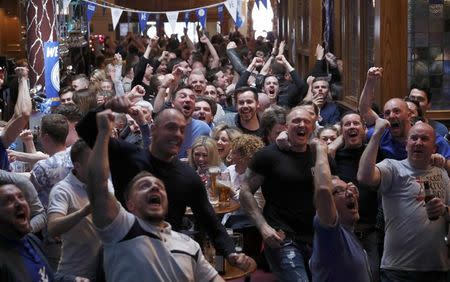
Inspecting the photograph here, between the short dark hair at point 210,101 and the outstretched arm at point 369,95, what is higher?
the outstretched arm at point 369,95

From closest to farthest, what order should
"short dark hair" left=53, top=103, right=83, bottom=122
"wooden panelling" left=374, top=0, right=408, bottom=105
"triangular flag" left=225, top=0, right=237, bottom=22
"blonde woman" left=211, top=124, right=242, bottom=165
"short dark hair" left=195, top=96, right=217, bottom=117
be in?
"short dark hair" left=53, top=103, right=83, bottom=122, "blonde woman" left=211, top=124, right=242, bottom=165, "short dark hair" left=195, top=96, right=217, bottom=117, "wooden panelling" left=374, top=0, right=408, bottom=105, "triangular flag" left=225, top=0, right=237, bottom=22

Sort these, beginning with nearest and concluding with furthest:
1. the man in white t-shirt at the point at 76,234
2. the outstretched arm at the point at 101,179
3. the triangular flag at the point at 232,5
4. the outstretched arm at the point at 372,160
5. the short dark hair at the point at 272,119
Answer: the outstretched arm at the point at 101,179
the man in white t-shirt at the point at 76,234
the outstretched arm at the point at 372,160
the short dark hair at the point at 272,119
the triangular flag at the point at 232,5

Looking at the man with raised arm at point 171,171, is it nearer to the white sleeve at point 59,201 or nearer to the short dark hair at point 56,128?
the white sleeve at point 59,201

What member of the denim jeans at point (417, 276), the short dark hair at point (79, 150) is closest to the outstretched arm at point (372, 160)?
the denim jeans at point (417, 276)

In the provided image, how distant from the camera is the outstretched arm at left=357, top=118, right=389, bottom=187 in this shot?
21.0 feet

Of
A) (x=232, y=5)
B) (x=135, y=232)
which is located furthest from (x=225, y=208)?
(x=232, y=5)

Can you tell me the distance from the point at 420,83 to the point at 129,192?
19.8 feet

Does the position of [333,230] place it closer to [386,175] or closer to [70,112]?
[386,175]

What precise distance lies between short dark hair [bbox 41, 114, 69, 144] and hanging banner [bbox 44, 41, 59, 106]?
6276 mm

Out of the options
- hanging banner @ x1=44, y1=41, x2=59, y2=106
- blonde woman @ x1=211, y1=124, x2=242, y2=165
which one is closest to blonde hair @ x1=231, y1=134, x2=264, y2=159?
blonde woman @ x1=211, y1=124, x2=242, y2=165

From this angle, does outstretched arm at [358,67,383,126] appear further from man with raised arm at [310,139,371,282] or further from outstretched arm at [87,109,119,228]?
outstretched arm at [87,109,119,228]

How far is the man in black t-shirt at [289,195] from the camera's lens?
6.74 m

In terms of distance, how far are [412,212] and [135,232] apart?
251cm

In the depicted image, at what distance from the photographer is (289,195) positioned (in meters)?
6.83
